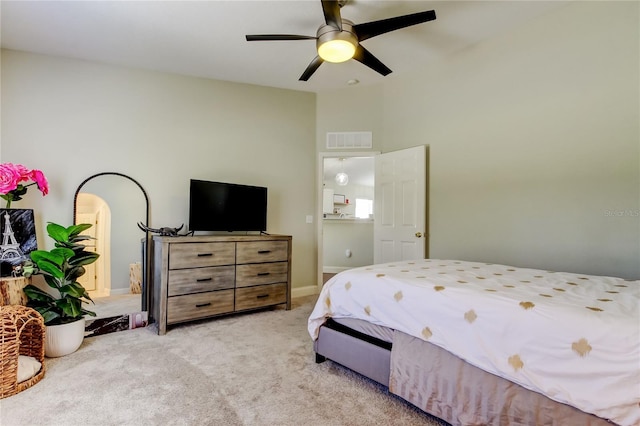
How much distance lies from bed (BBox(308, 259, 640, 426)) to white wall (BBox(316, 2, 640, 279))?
0.82m

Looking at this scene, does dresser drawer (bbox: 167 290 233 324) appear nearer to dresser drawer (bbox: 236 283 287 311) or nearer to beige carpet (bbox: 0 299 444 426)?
dresser drawer (bbox: 236 283 287 311)

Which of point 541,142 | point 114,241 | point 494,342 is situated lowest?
point 494,342

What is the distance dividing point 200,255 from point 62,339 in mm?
1171

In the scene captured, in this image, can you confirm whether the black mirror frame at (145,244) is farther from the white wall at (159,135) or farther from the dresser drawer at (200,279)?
the dresser drawer at (200,279)

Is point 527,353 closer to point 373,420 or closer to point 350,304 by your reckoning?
point 373,420

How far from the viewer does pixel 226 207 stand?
11.5 ft

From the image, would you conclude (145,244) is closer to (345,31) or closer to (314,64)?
(314,64)

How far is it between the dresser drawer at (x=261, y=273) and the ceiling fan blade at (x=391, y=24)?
240cm

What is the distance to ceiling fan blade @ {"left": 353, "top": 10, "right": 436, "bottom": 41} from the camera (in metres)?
2.12

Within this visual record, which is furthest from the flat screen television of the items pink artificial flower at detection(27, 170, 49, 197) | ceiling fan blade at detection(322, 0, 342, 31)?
ceiling fan blade at detection(322, 0, 342, 31)

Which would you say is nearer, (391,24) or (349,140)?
(391,24)

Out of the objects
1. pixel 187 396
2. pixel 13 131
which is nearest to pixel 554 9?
pixel 187 396

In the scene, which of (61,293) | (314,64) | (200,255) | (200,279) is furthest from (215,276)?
(314,64)

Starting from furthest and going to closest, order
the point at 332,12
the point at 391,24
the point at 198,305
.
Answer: the point at 198,305 < the point at 391,24 < the point at 332,12
